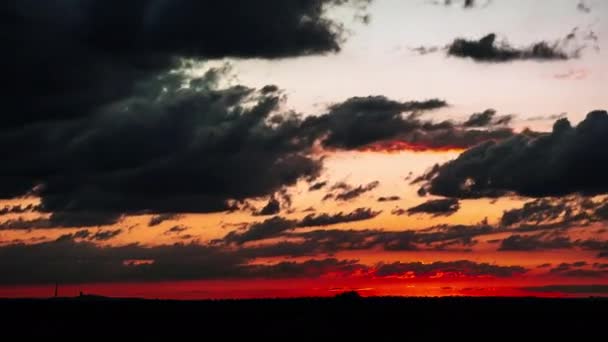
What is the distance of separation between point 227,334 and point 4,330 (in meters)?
46.7

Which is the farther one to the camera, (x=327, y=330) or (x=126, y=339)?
(x=327, y=330)

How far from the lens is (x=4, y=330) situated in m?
198

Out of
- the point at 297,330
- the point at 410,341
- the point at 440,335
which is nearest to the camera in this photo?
the point at 410,341

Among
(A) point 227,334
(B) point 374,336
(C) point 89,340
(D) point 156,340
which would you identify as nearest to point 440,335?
(B) point 374,336

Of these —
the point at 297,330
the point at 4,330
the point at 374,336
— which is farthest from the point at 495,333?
the point at 4,330

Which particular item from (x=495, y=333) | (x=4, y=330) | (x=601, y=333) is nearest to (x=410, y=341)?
(x=495, y=333)

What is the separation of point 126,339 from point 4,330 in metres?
37.2

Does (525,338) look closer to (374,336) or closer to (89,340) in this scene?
(374,336)

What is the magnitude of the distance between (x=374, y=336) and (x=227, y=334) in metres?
26.3

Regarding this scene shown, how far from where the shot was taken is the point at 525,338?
575 ft

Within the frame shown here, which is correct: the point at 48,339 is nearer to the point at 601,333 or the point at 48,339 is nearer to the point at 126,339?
the point at 126,339

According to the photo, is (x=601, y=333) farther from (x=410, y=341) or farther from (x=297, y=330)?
(x=297, y=330)

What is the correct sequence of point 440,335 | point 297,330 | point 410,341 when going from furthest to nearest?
point 297,330, point 440,335, point 410,341

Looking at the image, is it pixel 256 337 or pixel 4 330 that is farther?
pixel 4 330
